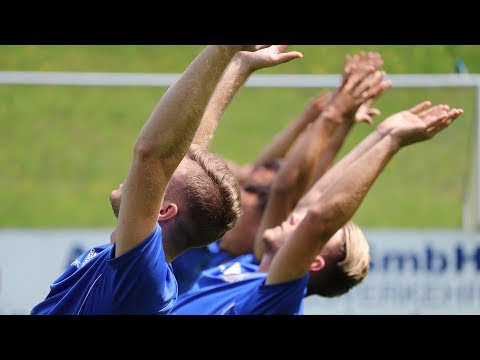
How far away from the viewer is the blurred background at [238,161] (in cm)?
630

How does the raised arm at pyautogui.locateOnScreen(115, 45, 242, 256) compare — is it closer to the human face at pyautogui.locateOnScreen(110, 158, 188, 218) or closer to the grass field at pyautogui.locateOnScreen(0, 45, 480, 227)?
the human face at pyautogui.locateOnScreen(110, 158, 188, 218)

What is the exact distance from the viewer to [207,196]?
2.66m

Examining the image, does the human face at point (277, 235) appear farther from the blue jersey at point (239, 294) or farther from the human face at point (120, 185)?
the human face at point (120, 185)

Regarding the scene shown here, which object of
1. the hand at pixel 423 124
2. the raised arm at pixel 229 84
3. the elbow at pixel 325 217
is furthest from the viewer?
the hand at pixel 423 124

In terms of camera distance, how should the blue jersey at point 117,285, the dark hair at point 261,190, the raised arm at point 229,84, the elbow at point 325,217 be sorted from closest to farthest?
the blue jersey at point 117,285, the raised arm at point 229,84, the elbow at point 325,217, the dark hair at point 261,190

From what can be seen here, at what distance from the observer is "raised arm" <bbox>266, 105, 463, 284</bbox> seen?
3.16 metres

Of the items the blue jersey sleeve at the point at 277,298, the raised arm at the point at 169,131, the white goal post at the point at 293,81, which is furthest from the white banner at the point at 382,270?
the raised arm at the point at 169,131

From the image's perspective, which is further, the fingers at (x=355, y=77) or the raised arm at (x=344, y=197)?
the fingers at (x=355, y=77)

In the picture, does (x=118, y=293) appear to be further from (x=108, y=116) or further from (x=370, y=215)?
(x=370, y=215)

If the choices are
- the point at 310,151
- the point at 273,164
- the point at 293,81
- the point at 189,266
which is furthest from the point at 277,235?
the point at 293,81

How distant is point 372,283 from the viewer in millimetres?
6305

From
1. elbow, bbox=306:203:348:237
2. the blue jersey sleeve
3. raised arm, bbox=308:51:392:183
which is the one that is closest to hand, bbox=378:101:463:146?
elbow, bbox=306:203:348:237

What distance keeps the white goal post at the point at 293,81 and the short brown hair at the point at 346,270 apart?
10.6ft
